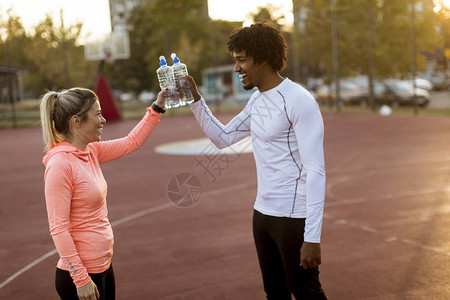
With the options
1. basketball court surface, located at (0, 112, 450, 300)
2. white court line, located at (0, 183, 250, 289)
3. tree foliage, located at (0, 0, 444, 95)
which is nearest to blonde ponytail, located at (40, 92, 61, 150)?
basketball court surface, located at (0, 112, 450, 300)

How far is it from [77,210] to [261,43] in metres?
1.28

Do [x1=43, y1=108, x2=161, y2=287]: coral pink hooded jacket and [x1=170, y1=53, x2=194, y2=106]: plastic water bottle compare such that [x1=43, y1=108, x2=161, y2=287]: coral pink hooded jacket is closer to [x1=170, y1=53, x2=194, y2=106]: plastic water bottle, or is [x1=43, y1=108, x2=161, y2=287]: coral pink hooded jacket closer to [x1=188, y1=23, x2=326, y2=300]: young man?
[x1=170, y1=53, x2=194, y2=106]: plastic water bottle

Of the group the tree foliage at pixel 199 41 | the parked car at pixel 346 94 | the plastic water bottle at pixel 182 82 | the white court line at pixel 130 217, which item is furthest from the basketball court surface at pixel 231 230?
the parked car at pixel 346 94

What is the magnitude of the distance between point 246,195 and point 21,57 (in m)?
33.4

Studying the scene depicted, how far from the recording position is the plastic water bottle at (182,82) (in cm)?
334

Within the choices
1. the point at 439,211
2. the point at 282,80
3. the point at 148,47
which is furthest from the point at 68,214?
the point at 148,47

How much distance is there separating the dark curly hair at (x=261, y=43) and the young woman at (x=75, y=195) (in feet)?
2.73

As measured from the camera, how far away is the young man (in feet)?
9.45

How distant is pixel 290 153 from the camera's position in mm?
2990

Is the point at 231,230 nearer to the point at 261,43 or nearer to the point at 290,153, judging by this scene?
the point at 290,153

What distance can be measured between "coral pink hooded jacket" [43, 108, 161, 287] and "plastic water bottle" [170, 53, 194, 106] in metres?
0.65

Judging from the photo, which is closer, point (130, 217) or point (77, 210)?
point (77, 210)

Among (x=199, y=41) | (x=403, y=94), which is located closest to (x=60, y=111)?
(x=403, y=94)

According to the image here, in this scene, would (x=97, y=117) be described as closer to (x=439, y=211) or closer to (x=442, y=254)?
(x=442, y=254)
